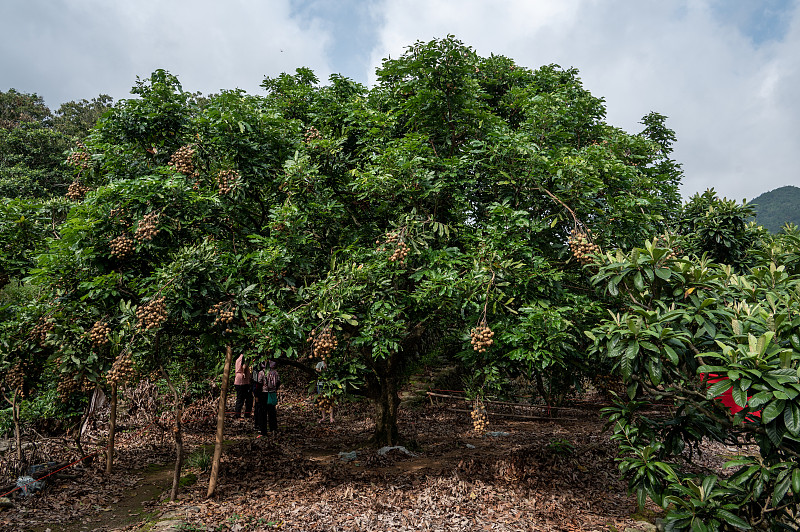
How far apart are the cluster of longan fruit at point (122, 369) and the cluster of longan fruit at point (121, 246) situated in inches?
43.7

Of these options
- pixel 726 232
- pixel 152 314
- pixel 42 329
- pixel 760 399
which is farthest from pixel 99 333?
pixel 726 232

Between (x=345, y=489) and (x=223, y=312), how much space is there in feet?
9.28

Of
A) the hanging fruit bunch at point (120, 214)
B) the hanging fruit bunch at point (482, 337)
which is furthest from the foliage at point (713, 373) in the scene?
the hanging fruit bunch at point (120, 214)

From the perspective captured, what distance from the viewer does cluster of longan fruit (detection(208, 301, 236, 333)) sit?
5.03 m

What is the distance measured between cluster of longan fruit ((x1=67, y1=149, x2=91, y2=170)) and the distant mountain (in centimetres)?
A: 8807

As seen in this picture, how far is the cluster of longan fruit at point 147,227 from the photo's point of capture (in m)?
5.06

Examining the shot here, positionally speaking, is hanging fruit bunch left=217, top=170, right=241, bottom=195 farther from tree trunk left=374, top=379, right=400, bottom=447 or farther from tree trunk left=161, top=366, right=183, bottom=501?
tree trunk left=374, top=379, right=400, bottom=447

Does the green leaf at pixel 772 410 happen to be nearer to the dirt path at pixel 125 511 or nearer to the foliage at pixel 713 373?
the foliage at pixel 713 373

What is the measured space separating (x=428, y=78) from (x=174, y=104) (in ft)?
11.3

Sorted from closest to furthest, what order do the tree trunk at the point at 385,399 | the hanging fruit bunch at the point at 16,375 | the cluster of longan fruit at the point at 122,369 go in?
the cluster of longan fruit at the point at 122,369, the hanging fruit bunch at the point at 16,375, the tree trunk at the point at 385,399

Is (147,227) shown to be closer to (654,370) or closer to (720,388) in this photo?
(654,370)

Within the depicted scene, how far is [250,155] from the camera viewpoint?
644 centimetres

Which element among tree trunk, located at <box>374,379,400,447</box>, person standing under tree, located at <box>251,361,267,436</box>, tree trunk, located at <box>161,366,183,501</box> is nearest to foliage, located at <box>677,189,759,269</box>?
tree trunk, located at <box>374,379,400,447</box>

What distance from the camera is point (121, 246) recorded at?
5.21 m
